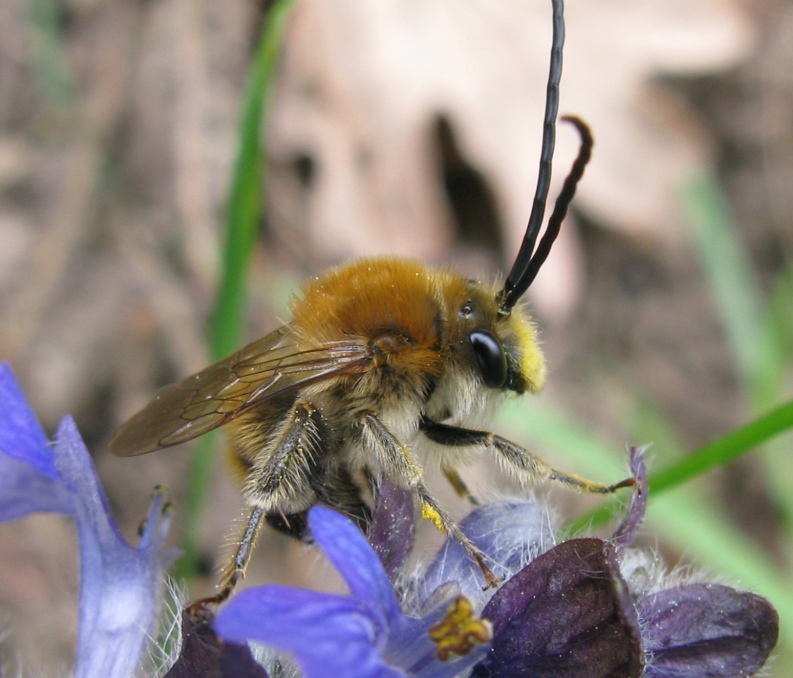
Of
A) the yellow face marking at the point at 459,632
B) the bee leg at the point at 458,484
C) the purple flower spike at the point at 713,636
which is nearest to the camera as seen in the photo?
the yellow face marking at the point at 459,632

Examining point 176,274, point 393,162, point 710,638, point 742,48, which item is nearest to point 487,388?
point 710,638

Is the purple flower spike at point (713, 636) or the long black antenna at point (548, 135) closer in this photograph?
the purple flower spike at point (713, 636)

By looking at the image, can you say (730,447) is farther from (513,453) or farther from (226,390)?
(226,390)

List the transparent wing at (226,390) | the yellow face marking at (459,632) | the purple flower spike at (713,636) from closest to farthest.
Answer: the yellow face marking at (459,632) < the purple flower spike at (713,636) < the transparent wing at (226,390)

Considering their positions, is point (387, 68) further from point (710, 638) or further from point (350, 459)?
point (710, 638)

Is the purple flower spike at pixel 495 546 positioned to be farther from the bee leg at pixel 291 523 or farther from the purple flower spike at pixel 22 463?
the purple flower spike at pixel 22 463

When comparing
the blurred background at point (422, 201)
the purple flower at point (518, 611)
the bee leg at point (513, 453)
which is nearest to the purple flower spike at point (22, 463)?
the purple flower at point (518, 611)
